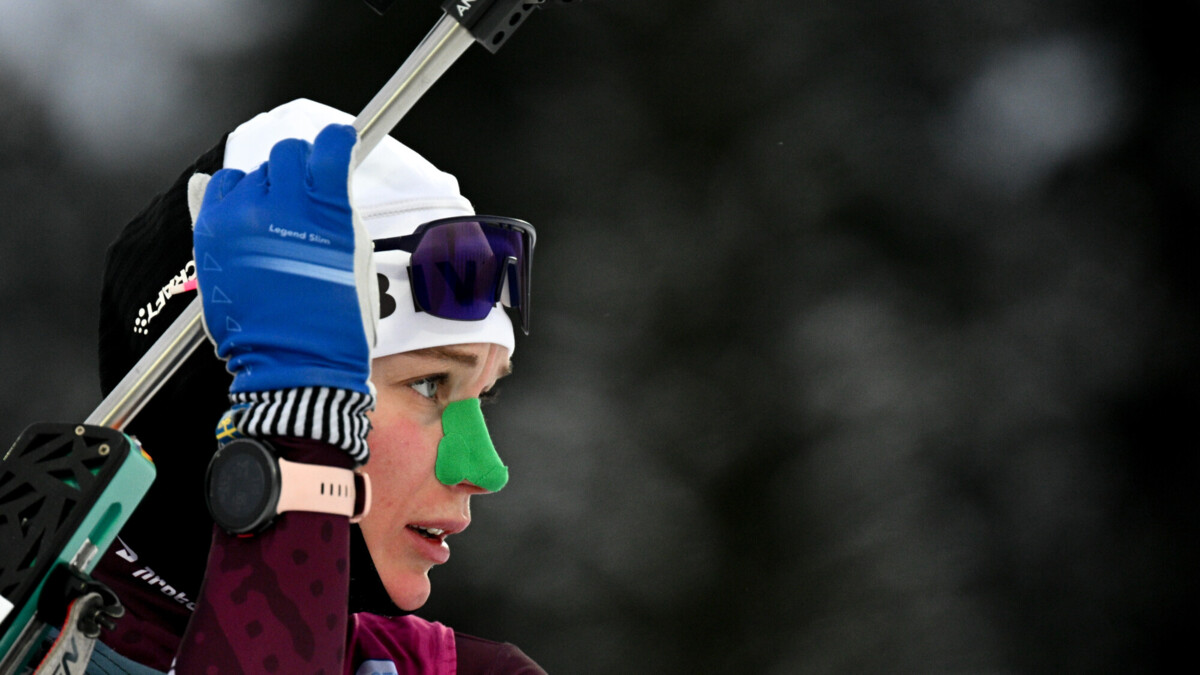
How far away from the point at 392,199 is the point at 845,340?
4.08 ft

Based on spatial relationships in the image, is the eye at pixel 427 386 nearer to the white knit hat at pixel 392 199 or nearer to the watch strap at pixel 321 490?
the white knit hat at pixel 392 199

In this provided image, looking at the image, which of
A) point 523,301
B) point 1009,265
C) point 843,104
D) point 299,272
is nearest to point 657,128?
point 843,104

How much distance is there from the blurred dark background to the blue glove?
3.86 feet

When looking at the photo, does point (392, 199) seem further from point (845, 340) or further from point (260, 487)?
point (845, 340)

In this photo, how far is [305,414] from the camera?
0.83m

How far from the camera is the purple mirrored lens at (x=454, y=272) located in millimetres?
1104

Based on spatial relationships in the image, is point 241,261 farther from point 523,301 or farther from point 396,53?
point 396,53

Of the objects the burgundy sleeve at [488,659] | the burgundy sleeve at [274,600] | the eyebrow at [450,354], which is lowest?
the burgundy sleeve at [274,600]

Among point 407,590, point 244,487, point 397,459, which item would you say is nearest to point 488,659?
point 407,590

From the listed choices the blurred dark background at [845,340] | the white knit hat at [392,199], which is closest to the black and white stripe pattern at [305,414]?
the white knit hat at [392,199]

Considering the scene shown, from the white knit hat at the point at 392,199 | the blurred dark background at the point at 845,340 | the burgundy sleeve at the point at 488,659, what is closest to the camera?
the white knit hat at the point at 392,199

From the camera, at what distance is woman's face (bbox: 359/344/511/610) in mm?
1104

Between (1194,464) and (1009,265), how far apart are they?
51 cm

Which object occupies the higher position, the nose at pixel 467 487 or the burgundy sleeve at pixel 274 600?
the nose at pixel 467 487
